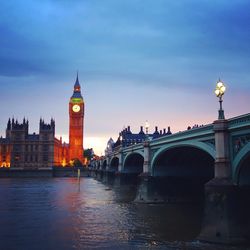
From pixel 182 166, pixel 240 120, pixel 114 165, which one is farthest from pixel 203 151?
pixel 114 165

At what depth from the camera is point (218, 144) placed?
2278cm

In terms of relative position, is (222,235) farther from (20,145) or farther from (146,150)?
(20,145)

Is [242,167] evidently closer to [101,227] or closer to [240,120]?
[240,120]

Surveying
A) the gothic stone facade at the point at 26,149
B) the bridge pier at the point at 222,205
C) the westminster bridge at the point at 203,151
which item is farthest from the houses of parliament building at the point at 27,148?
the bridge pier at the point at 222,205

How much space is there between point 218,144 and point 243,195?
339 cm

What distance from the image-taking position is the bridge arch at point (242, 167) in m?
20.9

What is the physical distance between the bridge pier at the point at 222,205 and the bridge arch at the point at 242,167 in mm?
402

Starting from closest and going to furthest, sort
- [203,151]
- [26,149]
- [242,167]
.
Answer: [242,167] → [203,151] → [26,149]

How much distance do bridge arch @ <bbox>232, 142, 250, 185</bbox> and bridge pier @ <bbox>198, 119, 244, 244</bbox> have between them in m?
0.40

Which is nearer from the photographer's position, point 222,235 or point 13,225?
point 222,235

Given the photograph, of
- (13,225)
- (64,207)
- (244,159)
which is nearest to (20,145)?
(64,207)

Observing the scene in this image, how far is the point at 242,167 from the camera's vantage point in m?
22.3

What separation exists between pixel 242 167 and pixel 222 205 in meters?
2.96

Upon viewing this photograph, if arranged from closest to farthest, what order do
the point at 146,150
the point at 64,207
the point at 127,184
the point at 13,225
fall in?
1. the point at 13,225
2. the point at 64,207
3. the point at 146,150
4. the point at 127,184
